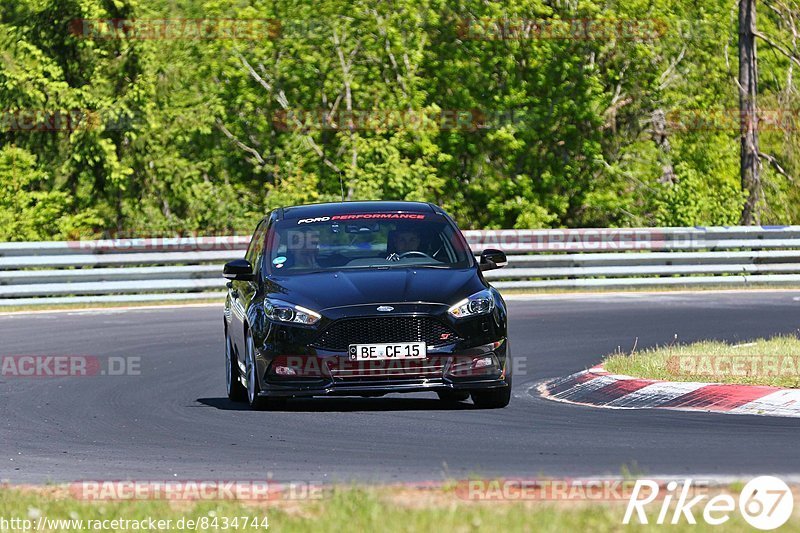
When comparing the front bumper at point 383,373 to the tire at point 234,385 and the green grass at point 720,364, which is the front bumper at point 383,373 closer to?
the tire at point 234,385

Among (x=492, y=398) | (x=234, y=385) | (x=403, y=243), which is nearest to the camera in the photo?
(x=492, y=398)

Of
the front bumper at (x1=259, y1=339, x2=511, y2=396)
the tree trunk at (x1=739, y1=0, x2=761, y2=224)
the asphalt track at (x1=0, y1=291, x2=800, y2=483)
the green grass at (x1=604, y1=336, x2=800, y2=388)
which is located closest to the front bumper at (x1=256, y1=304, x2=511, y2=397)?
the front bumper at (x1=259, y1=339, x2=511, y2=396)

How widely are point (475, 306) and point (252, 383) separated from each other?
1837 mm

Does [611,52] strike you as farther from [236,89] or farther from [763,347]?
[763,347]

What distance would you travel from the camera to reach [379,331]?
11594 mm

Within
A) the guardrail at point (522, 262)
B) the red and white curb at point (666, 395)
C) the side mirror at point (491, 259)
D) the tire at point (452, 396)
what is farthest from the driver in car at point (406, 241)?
the guardrail at point (522, 262)

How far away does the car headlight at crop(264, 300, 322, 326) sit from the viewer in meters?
11.7

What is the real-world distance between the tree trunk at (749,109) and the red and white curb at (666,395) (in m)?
21.4

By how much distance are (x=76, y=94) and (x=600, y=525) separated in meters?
31.9

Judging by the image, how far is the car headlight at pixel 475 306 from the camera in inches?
461

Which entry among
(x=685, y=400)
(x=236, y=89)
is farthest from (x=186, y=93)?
(x=685, y=400)

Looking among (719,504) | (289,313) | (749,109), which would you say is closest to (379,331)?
(289,313)

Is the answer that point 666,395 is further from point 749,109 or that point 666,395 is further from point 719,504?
point 749,109

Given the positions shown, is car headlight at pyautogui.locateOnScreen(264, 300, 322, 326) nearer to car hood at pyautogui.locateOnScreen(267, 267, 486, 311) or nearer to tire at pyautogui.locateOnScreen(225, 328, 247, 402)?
car hood at pyautogui.locateOnScreen(267, 267, 486, 311)
